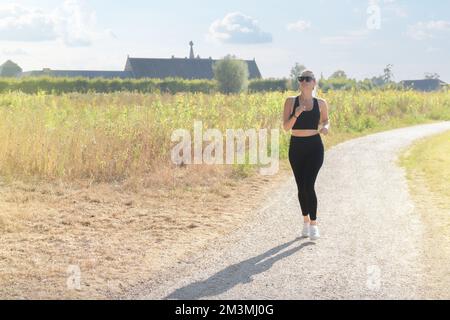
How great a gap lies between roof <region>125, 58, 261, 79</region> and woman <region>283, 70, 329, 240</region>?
72747 millimetres

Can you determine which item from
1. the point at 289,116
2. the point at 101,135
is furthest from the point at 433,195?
the point at 101,135

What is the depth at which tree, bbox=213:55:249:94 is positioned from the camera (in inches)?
2233

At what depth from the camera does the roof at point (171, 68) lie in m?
80.4

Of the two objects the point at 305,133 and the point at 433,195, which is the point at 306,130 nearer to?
the point at 305,133

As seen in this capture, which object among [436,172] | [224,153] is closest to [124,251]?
[224,153]

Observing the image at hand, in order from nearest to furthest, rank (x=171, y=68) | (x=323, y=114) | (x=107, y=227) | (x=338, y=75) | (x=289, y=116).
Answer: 1. (x=289, y=116)
2. (x=323, y=114)
3. (x=107, y=227)
4. (x=338, y=75)
5. (x=171, y=68)

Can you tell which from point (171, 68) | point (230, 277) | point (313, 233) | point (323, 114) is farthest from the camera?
point (171, 68)

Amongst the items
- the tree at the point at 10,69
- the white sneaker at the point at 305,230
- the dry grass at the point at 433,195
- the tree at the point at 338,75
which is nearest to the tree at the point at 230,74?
the tree at the point at 338,75

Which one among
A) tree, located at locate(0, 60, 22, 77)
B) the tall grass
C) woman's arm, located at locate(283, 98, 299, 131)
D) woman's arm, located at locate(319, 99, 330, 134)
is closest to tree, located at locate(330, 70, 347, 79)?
the tall grass

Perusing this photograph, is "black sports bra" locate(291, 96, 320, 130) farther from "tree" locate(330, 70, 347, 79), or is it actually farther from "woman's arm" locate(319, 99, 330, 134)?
"tree" locate(330, 70, 347, 79)

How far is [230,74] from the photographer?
56844 mm

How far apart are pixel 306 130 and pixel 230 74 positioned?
5020cm

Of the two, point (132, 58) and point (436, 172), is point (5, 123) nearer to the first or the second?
point (436, 172)

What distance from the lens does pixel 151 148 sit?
1334 centimetres
